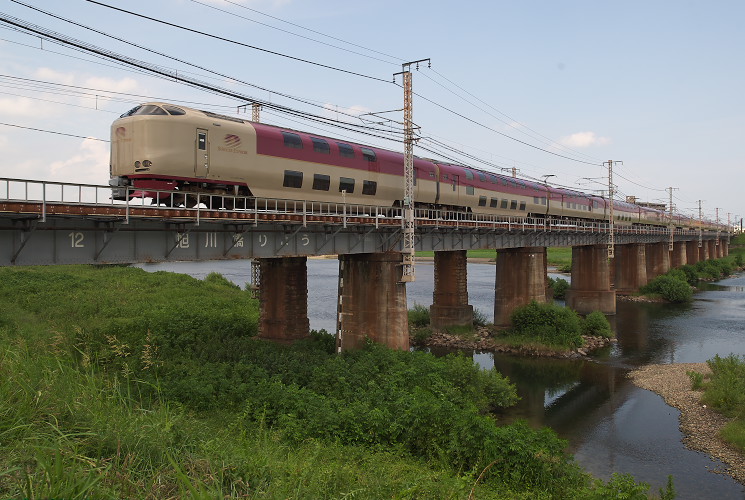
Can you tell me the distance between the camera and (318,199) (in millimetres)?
24688

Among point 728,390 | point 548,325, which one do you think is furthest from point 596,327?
point 728,390

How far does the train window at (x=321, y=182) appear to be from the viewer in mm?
24453

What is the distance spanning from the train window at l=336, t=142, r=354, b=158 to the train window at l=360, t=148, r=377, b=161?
927 millimetres

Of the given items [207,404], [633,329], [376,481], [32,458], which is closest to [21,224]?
[207,404]

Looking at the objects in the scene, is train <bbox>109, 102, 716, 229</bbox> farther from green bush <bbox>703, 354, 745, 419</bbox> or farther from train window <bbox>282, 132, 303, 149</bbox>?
green bush <bbox>703, 354, 745, 419</bbox>

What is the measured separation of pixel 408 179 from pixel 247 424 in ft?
48.8

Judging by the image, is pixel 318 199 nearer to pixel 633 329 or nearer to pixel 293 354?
pixel 293 354

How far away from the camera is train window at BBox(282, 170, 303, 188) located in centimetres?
2324

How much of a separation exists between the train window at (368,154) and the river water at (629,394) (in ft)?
47.9

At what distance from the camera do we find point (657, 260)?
80.2m

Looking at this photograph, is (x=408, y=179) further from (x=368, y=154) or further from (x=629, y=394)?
(x=629, y=394)

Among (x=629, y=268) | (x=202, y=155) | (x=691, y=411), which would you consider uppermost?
(x=202, y=155)

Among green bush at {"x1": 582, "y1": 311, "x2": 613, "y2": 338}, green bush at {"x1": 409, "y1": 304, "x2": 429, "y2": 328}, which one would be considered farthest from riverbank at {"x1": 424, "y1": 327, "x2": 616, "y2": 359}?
green bush at {"x1": 409, "y1": 304, "x2": 429, "y2": 328}

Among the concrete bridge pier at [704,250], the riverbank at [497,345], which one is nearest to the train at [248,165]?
the riverbank at [497,345]
